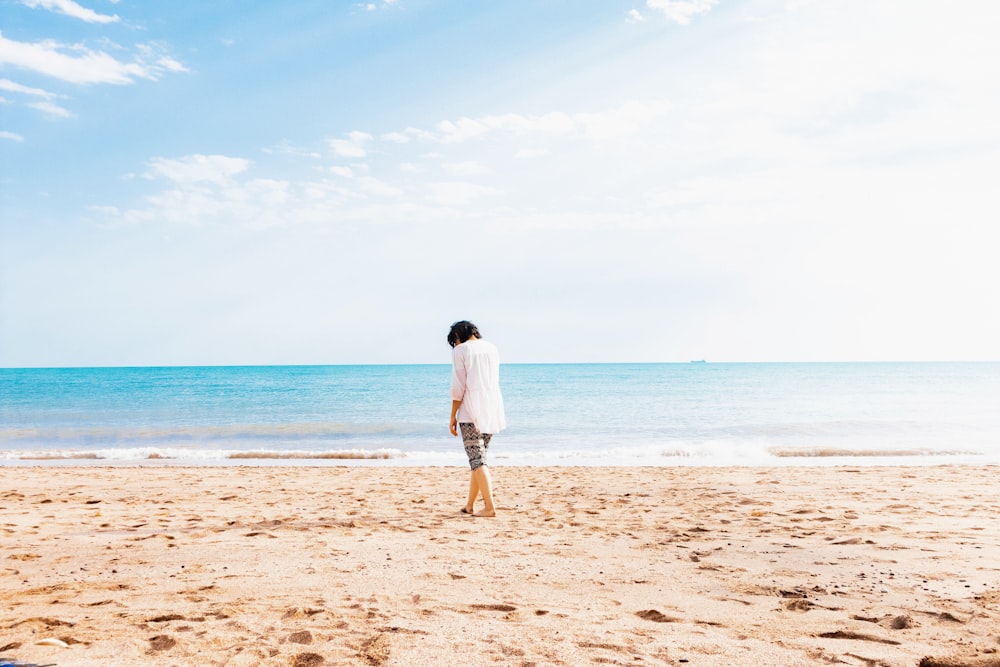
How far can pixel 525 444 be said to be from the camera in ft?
59.6

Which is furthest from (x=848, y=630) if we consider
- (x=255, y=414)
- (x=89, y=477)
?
(x=255, y=414)

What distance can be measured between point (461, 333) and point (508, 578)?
2.87m

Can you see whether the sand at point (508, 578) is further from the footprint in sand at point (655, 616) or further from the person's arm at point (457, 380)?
the person's arm at point (457, 380)

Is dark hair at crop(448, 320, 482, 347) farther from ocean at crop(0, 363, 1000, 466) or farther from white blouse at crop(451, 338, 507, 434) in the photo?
ocean at crop(0, 363, 1000, 466)

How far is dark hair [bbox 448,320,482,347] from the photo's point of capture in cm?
677

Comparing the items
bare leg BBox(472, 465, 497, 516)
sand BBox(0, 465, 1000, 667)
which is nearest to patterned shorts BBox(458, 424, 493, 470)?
bare leg BBox(472, 465, 497, 516)

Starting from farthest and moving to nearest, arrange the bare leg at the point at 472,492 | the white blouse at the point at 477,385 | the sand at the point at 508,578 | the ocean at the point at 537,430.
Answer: the ocean at the point at 537,430
the bare leg at the point at 472,492
the white blouse at the point at 477,385
the sand at the point at 508,578

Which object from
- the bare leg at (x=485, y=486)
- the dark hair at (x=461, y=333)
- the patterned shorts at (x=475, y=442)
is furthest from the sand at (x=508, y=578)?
the dark hair at (x=461, y=333)

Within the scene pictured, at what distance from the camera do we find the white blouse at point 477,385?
6.58 metres

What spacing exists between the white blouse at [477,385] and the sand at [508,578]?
1.04 m

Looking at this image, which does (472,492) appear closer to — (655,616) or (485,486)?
(485,486)

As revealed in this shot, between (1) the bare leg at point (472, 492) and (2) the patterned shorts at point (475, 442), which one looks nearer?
(2) the patterned shorts at point (475, 442)

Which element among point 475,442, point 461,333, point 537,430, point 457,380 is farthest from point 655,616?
point 537,430

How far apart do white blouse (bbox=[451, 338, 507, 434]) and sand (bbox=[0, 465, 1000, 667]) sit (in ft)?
3.40
